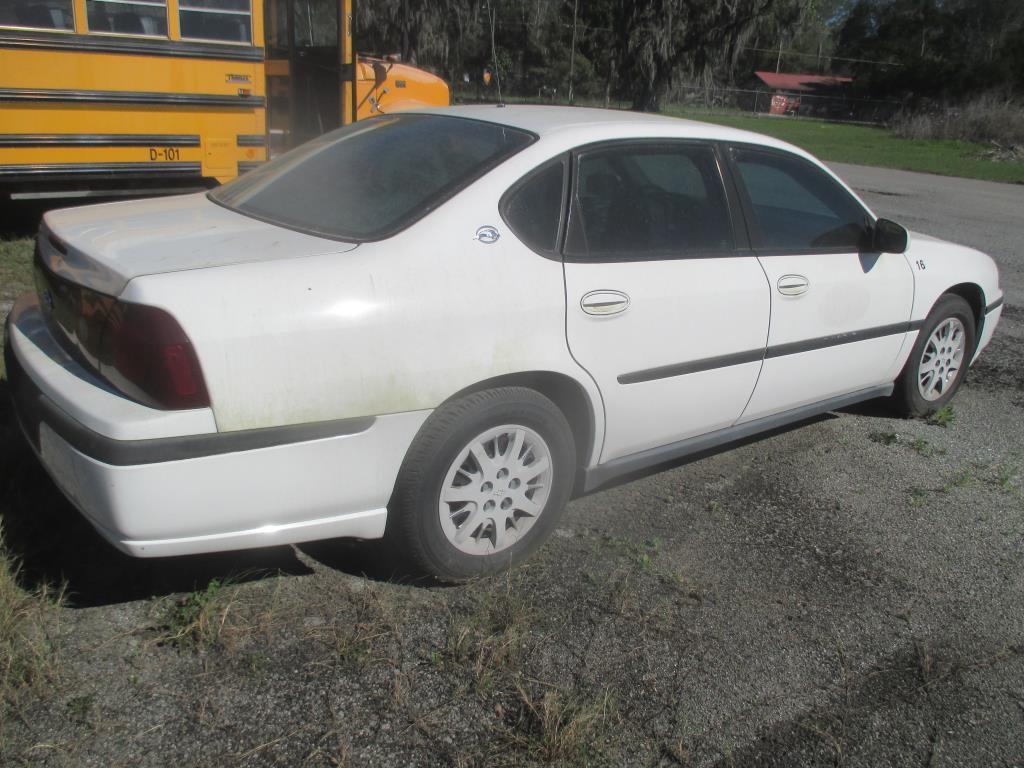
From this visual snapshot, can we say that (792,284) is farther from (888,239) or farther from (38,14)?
(38,14)

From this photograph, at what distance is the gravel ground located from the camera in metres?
2.47

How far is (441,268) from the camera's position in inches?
112

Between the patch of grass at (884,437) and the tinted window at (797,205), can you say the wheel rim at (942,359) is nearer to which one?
the patch of grass at (884,437)

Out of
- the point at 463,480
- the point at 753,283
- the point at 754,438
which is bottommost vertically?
the point at 754,438

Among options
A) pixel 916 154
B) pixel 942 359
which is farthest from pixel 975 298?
pixel 916 154

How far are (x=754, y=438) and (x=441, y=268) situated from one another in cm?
244

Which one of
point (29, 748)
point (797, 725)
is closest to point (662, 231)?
point (797, 725)

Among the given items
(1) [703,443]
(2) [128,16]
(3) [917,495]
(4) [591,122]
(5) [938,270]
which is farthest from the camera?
(2) [128,16]

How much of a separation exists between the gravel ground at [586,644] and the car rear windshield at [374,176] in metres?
1.22

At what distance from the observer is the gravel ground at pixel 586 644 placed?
2.47m

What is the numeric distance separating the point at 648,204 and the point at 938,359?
2.31m

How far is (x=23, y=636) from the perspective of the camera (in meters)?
2.65

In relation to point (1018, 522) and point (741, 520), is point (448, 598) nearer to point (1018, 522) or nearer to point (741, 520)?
point (741, 520)

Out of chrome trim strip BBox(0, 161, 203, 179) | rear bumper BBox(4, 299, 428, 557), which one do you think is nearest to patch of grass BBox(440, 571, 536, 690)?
rear bumper BBox(4, 299, 428, 557)
